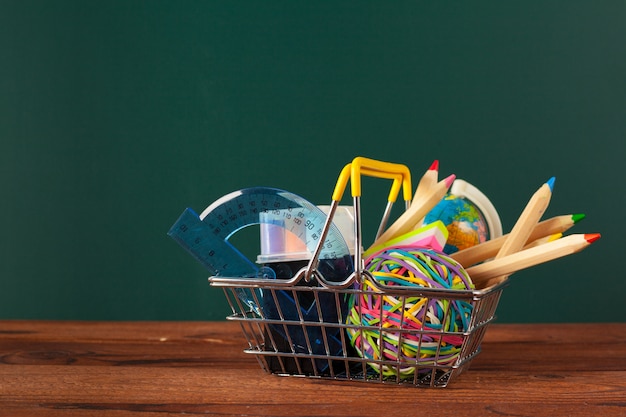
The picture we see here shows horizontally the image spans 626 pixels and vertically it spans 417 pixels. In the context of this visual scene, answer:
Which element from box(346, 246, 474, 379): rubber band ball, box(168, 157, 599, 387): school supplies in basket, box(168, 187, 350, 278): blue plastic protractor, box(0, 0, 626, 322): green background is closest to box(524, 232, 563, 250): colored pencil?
box(168, 157, 599, 387): school supplies in basket

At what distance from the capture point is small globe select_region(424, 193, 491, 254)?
32.5 inches

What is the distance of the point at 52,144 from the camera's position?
66.7 inches

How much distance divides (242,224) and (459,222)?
0.28 meters

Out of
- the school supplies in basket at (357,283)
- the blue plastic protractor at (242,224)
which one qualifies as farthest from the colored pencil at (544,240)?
the blue plastic protractor at (242,224)

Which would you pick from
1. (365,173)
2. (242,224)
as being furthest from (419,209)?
(242,224)

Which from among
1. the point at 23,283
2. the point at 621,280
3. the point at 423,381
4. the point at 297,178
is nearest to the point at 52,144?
the point at 23,283

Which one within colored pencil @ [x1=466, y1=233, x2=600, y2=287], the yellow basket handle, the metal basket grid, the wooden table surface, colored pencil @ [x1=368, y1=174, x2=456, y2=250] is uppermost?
the yellow basket handle

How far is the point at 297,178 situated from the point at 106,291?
1.85 ft

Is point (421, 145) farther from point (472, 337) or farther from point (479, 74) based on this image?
point (472, 337)

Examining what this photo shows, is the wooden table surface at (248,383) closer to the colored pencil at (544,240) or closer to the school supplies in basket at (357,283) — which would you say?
the school supplies in basket at (357,283)

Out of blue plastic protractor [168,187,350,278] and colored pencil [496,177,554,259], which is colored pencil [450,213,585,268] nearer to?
colored pencil [496,177,554,259]

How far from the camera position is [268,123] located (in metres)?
1.66

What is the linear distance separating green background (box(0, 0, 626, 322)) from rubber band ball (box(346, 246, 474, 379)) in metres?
0.93

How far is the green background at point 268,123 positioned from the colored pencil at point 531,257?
90cm
